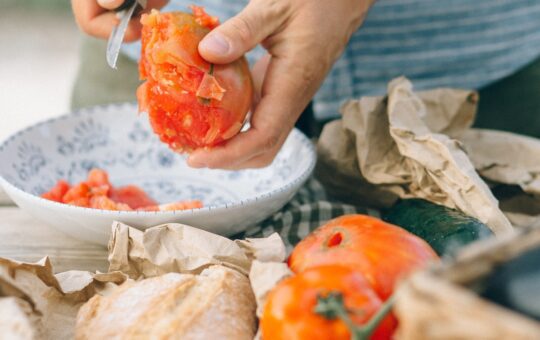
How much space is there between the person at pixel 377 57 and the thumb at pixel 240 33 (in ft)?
0.27

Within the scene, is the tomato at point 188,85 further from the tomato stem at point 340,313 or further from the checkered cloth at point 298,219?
the tomato stem at point 340,313

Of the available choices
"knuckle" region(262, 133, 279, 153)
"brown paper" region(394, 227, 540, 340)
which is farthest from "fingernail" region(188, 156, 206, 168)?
"brown paper" region(394, 227, 540, 340)

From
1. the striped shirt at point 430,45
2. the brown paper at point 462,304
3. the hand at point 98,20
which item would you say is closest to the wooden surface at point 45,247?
the hand at point 98,20

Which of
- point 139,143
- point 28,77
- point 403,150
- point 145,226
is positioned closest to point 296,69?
point 403,150

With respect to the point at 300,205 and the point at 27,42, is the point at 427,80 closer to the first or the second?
the point at 300,205

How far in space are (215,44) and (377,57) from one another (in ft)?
2.83

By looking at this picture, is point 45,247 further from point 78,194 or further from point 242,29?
point 242,29

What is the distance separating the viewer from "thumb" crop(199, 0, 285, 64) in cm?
129

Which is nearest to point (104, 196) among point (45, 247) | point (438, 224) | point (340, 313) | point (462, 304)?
point (45, 247)

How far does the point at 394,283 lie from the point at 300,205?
0.70m

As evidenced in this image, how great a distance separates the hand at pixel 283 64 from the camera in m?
1.42

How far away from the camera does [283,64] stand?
1.49 m

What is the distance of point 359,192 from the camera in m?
1.62

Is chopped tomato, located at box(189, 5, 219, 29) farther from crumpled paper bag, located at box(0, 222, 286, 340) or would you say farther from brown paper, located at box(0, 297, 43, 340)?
brown paper, located at box(0, 297, 43, 340)
